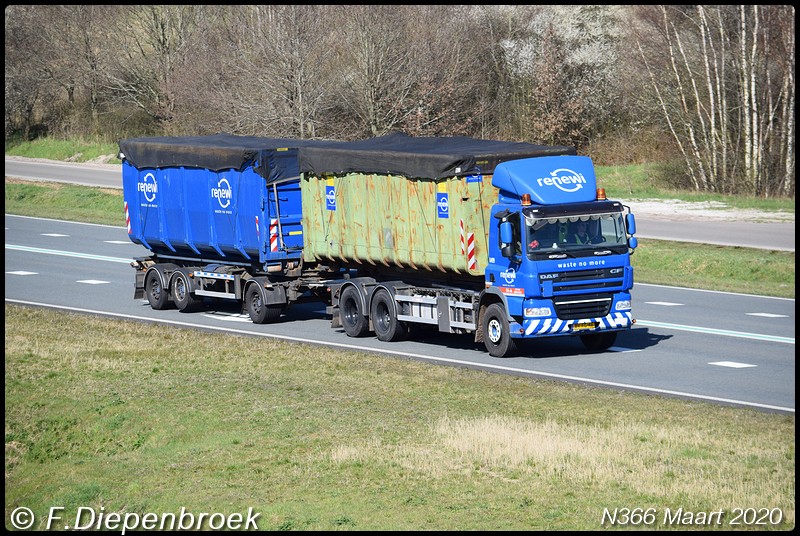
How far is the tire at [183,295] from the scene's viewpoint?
86.8 feet

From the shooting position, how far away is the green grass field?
477 inches

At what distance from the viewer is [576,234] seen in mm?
20312

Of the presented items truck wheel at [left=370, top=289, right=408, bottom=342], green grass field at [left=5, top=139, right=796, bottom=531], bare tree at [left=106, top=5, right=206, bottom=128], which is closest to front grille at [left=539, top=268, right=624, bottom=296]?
green grass field at [left=5, top=139, right=796, bottom=531]

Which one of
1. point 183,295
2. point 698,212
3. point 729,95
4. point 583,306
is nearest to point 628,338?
point 583,306

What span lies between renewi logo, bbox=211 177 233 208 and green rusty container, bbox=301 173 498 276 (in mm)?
1702

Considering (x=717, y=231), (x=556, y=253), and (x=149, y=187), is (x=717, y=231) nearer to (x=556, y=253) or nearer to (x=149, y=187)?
(x=149, y=187)

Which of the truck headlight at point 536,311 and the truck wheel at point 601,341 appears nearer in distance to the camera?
the truck headlight at point 536,311

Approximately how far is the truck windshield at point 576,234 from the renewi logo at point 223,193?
768cm

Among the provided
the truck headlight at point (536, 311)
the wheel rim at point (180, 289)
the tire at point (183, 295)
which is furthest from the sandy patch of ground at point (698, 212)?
the truck headlight at point (536, 311)

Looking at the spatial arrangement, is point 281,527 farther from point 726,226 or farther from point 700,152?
point 700,152

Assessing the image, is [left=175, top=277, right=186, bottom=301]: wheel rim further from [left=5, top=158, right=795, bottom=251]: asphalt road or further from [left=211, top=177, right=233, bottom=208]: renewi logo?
[left=5, top=158, right=795, bottom=251]: asphalt road

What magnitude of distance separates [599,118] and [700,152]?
7.99 meters

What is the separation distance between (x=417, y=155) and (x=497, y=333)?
3474mm

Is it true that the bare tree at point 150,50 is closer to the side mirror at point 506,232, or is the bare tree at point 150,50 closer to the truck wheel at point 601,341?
the truck wheel at point 601,341
